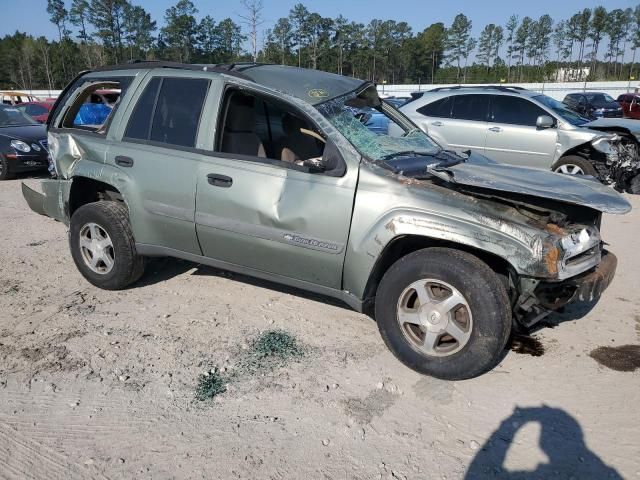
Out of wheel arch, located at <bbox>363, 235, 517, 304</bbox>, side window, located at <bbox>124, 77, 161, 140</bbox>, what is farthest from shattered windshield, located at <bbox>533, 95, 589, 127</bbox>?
side window, located at <bbox>124, 77, 161, 140</bbox>

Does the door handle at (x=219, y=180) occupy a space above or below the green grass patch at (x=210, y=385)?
above

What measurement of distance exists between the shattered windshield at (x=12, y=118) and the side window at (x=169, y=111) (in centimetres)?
858

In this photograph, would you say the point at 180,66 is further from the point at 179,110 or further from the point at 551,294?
the point at 551,294

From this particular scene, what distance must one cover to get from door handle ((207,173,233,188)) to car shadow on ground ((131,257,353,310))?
49.7 inches

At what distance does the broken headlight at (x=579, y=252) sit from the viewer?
3037mm

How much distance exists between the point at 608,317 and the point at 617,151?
532 cm

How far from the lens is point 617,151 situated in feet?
27.7

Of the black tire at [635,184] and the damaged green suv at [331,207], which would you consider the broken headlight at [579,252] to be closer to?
the damaged green suv at [331,207]

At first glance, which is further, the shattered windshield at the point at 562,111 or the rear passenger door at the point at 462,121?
the rear passenger door at the point at 462,121

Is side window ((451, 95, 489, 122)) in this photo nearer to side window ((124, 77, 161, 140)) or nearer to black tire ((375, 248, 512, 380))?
side window ((124, 77, 161, 140))

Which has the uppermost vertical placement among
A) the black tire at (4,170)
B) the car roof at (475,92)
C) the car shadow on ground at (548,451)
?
the car roof at (475,92)

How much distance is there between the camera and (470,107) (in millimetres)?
9125

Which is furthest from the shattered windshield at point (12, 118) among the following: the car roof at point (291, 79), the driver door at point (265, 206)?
the driver door at point (265, 206)

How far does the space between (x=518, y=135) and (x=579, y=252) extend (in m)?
6.04
